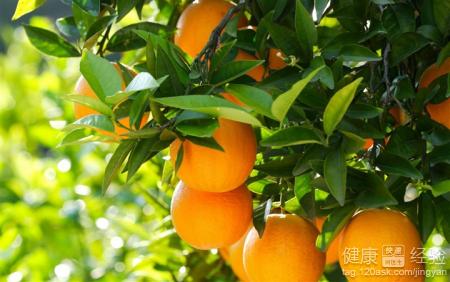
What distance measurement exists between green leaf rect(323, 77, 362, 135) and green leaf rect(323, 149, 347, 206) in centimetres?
3

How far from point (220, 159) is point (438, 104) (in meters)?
0.27

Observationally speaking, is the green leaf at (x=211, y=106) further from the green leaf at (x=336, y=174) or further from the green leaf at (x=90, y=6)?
the green leaf at (x=90, y=6)

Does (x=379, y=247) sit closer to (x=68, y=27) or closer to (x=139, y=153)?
(x=139, y=153)

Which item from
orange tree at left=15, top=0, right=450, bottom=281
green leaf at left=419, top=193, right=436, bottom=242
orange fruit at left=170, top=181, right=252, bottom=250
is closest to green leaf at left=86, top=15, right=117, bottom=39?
orange tree at left=15, top=0, right=450, bottom=281

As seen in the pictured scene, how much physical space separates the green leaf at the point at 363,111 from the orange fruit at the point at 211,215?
0.17 metres

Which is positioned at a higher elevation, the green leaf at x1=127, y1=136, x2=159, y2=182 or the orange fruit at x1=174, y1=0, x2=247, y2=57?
the orange fruit at x1=174, y1=0, x2=247, y2=57

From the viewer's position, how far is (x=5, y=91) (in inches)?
102

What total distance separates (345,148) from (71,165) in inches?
→ 46.7

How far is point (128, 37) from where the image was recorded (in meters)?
1.10

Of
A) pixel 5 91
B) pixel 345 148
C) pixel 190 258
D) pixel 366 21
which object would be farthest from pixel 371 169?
pixel 5 91

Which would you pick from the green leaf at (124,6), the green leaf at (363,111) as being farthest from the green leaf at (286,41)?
the green leaf at (124,6)

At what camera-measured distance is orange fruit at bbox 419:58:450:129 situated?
930mm

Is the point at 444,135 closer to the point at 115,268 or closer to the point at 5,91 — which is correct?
the point at 115,268

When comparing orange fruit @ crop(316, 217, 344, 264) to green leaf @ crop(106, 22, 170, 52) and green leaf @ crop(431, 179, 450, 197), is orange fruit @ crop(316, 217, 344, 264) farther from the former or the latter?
green leaf @ crop(106, 22, 170, 52)
